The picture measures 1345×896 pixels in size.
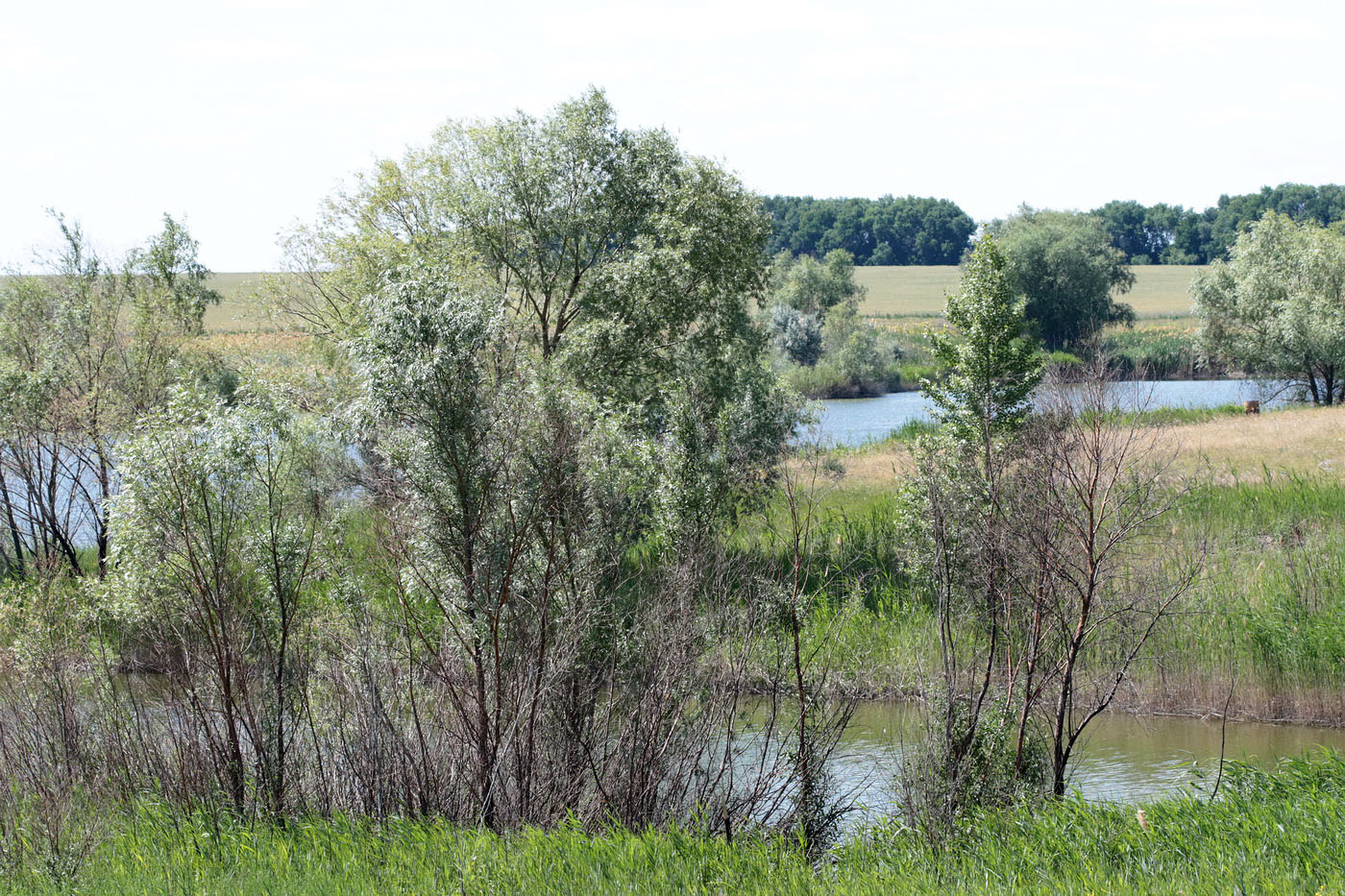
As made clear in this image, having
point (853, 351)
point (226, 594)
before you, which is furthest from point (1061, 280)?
point (226, 594)

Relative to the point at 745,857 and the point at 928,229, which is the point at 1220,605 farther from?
the point at 928,229

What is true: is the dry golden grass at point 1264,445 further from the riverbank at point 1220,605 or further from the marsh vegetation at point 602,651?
the marsh vegetation at point 602,651

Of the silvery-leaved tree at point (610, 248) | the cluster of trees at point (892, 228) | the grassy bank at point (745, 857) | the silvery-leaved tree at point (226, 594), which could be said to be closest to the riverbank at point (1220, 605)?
the grassy bank at point (745, 857)

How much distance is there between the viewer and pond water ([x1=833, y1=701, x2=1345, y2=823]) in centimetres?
1322

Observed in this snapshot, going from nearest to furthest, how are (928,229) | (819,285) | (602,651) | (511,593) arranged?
(511,593) → (602,651) → (819,285) → (928,229)

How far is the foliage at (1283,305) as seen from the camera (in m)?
42.8

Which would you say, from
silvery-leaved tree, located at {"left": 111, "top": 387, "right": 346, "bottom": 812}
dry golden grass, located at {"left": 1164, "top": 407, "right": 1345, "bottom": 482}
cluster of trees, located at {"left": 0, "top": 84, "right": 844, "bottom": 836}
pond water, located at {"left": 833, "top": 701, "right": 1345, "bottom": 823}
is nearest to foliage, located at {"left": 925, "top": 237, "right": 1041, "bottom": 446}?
dry golden grass, located at {"left": 1164, "top": 407, "right": 1345, "bottom": 482}

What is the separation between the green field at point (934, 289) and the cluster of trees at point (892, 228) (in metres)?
4.65

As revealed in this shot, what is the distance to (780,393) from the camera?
910 inches

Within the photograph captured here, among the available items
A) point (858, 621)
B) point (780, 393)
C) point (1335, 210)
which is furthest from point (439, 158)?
point (1335, 210)

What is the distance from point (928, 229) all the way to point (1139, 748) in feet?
464

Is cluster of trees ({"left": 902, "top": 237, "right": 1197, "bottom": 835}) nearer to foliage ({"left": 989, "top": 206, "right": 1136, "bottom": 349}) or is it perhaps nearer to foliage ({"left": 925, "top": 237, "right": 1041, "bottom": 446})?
foliage ({"left": 925, "top": 237, "right": 1041, "bottom": 446})

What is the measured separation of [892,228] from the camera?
150500mm

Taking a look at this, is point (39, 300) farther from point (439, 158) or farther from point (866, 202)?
point (866, 202)
